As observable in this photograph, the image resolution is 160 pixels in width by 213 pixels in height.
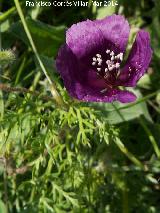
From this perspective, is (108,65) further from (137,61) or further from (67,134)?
(67,134)

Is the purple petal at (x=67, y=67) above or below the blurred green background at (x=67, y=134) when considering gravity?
above

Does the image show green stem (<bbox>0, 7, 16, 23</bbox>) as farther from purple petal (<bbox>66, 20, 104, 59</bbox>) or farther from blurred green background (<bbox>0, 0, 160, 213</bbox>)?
purple petal (<bbox>66, 20, 104, 59</bbox>)

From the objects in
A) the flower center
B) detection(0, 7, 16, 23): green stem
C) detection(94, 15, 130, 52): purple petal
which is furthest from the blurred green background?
detection(94, 15, 130, 52): purple petal

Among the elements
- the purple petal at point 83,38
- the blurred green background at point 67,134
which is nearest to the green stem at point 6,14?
the blurred green background at point 67,134

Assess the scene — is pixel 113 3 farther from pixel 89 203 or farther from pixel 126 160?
pixel 89 203

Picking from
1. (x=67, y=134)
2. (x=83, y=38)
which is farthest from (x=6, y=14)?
(x=67, y=134)

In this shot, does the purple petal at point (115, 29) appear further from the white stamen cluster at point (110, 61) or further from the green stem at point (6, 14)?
the green stem at point (6, 14)

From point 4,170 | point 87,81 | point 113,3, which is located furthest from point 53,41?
point 4,170

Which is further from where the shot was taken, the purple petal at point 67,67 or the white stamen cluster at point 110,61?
the white stamen cluster at point 110,61
